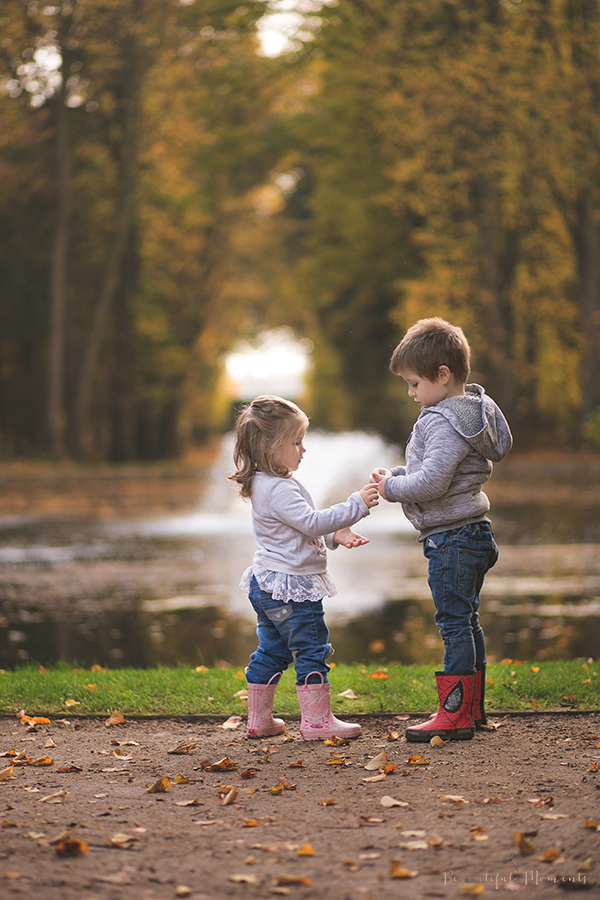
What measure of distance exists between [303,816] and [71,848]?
785mm

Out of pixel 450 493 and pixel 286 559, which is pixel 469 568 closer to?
pixel 450 493

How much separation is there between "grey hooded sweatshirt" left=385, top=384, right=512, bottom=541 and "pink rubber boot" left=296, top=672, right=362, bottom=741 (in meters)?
0.80

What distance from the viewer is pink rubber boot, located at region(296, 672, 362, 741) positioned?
4773 mm

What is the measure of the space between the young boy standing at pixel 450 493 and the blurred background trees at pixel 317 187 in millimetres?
20009

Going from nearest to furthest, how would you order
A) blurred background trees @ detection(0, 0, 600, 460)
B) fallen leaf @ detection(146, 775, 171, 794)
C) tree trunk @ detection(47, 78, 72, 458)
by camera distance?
fallen leaf @ detection(146, 775, 171, 794) → blurred background trees @ detection(0, 0, 600, 460) → tree trunk @ detection(47, 78, 72, 458)

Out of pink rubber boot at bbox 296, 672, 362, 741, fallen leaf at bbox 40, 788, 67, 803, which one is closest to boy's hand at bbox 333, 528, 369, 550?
pink rubber boot at bbox 296, 672, 362, 741

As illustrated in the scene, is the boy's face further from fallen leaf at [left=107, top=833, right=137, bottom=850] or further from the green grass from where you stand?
fallen leaf at [left=107, top=833, right=137, bottom=850]

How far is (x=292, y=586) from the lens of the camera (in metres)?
4.81

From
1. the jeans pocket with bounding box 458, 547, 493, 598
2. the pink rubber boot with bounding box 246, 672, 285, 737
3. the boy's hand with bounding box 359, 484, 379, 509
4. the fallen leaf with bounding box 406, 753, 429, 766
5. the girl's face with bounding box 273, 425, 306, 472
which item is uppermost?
the girl's face with bounding box 273, 425, 306, 472

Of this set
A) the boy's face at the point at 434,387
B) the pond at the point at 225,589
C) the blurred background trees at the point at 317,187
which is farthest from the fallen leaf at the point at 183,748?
the blurred background trees at the point at 317,187

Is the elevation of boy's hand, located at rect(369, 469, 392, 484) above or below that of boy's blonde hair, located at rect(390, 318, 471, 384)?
below

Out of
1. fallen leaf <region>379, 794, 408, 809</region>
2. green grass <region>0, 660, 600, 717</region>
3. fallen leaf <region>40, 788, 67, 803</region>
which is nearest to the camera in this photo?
fallen leaf <region>379, 794, 408, 809</region>

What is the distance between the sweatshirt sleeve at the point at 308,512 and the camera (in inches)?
187

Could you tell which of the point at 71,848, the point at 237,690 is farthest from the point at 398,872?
the point at 237,690
